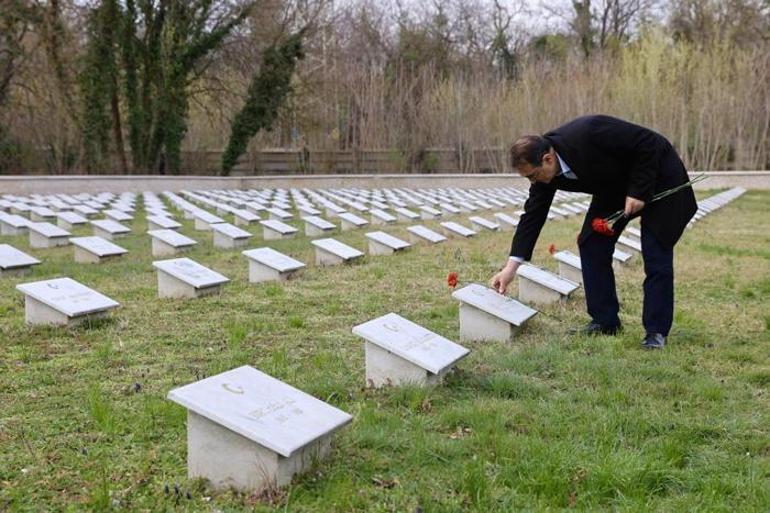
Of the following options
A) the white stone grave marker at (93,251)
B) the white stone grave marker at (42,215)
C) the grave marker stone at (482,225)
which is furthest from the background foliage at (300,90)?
the white stone grave marker at (93,251)

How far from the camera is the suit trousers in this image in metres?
4.52

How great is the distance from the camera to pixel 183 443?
10.3ft

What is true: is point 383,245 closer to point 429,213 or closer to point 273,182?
point 429,213

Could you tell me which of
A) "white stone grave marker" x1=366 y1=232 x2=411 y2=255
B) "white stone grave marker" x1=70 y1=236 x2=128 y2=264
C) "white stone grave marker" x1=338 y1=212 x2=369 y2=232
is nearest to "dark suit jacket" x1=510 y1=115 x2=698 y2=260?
"white stone grave marker" x1=366 y1=232 x2=411 y2=255

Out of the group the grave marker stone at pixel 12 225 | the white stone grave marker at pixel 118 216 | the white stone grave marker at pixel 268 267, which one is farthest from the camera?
the white stone grave marker at pixel 118 216

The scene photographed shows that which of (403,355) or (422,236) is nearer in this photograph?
(403,355)

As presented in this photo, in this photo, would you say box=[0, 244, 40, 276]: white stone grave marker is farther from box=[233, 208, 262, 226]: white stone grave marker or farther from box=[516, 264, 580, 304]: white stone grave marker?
box=[233, 208, 262, 226]: white stone grave marker

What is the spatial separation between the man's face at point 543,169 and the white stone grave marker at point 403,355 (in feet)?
3.47

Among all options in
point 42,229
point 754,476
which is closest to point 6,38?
point 42,229

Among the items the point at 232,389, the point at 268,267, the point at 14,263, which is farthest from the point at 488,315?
the point at 14,263

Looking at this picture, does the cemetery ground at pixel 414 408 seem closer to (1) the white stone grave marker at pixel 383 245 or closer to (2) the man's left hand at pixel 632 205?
(2) the man's left hand at pixel 632 205

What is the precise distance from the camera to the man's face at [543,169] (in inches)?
167

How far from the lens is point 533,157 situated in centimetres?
423

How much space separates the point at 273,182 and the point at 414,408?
75.3ft
